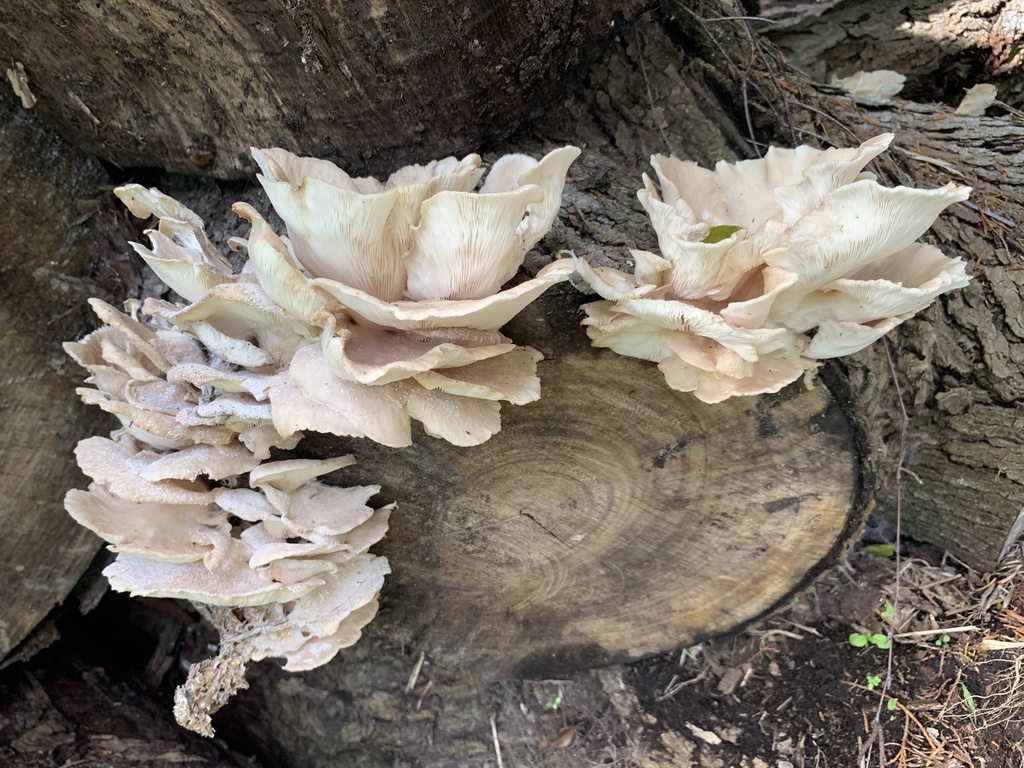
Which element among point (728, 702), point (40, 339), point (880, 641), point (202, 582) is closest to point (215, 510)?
point (202, 582)

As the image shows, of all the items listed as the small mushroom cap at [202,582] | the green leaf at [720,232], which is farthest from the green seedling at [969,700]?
the small mushroom cap at [202,582]

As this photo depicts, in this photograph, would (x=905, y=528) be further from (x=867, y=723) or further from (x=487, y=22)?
(x=487, y=22)

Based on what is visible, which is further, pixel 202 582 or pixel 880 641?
pixel 880 641

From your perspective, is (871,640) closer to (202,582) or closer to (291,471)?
(291,471)

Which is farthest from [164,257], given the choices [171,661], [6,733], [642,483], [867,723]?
[867,723]

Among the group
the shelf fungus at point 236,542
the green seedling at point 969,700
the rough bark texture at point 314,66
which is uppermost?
the rough bark texture at point 314,66

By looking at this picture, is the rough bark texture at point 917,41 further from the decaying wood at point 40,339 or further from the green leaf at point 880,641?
the decaying wood at point 40,339
